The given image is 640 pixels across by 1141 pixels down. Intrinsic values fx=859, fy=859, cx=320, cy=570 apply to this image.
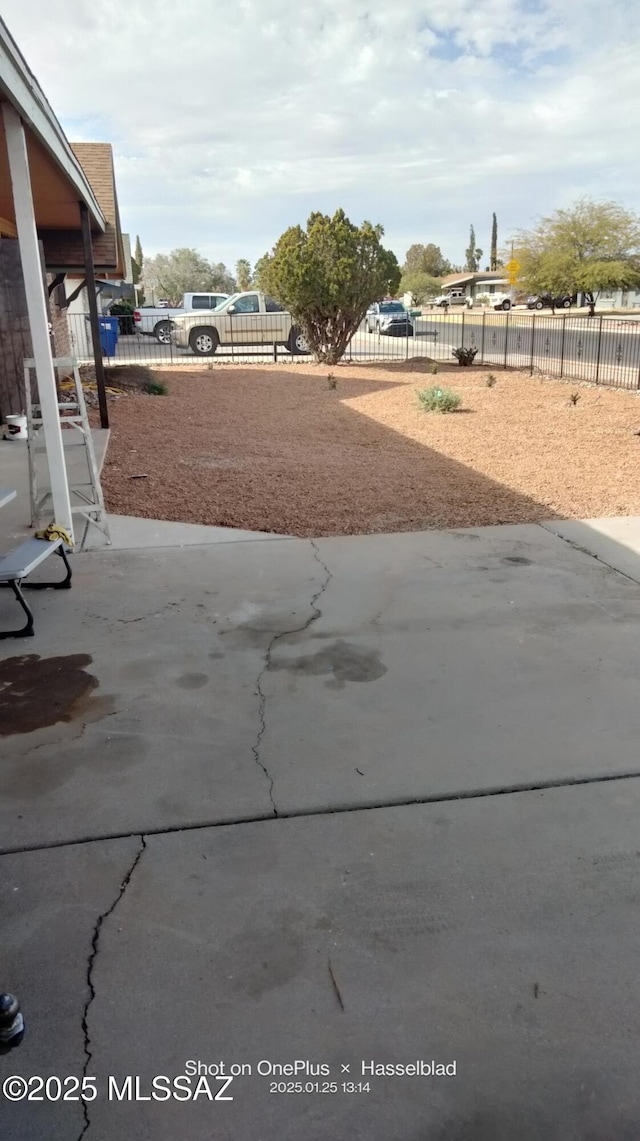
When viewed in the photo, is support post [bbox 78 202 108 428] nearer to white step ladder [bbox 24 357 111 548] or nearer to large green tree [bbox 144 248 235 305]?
white step ladder [bbox 24 357 111 548]

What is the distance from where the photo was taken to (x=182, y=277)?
95.9 metres

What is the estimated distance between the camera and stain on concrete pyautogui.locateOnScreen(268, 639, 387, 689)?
4.69 m

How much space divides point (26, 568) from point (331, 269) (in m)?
17.3

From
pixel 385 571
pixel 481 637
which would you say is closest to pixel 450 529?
pixel 385 571

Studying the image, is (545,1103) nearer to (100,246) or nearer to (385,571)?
(385,571)

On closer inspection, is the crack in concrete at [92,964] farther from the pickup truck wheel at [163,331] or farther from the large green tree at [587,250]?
the large green tree at [587,250]

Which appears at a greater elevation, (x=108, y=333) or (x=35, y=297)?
(x=35, y=297)

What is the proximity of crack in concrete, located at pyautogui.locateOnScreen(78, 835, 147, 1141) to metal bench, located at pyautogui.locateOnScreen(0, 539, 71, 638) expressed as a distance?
230 cm

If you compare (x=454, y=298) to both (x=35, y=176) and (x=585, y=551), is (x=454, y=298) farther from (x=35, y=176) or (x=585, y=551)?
(x=585, y=551)

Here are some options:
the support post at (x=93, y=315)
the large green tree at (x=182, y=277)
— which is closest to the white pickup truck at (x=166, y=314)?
the support post at (x=93, y=315)

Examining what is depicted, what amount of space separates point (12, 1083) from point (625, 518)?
274 inches

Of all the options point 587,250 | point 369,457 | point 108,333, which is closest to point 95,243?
point 108,333

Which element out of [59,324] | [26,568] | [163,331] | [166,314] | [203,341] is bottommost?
[26,568]

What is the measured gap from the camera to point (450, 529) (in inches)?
299
